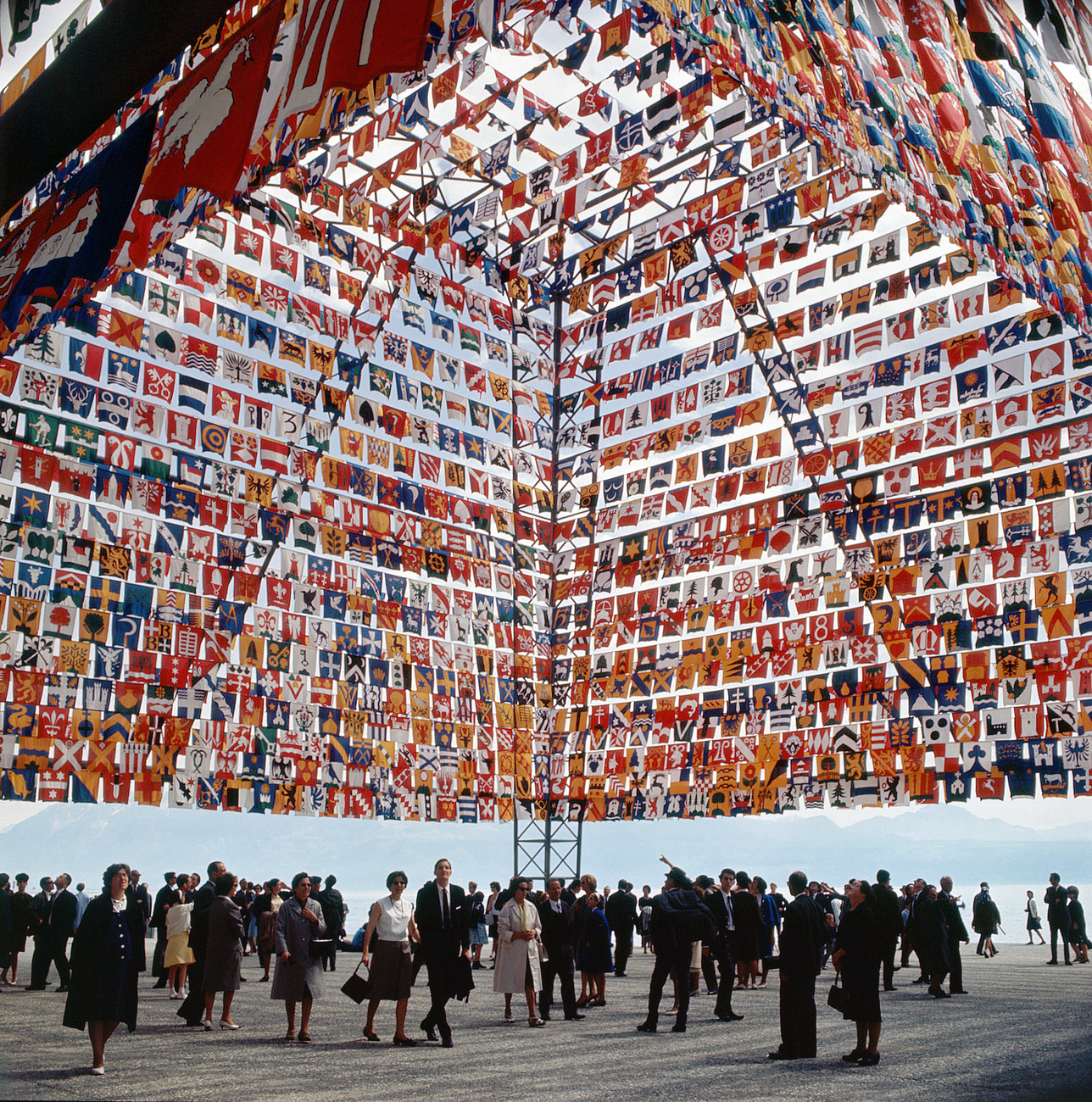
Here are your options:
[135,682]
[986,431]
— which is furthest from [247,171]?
[986,431]

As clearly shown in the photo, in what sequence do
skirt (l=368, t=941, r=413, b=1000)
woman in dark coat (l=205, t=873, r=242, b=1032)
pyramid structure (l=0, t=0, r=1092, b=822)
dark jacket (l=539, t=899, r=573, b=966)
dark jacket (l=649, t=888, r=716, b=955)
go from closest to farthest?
skirt (l=368, t=941, r=413, b=1000)
woman in dark coat (l=205, t=873, r=242, b=1032)
dark jacket (l=649, t=888, r=716, b=955)
dark jacket (l=539, t=899, r=573, b=966)
pyramid structure (l=0, t=0, r=1092, b=822)

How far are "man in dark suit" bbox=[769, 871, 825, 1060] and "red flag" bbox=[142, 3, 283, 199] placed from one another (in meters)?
7.37

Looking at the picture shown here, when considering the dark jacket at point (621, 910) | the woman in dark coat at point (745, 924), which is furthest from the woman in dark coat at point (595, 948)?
the dark jacket at point (621, 910)

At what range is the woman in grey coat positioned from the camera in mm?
10039

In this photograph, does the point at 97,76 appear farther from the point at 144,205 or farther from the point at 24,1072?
the point at 24,1072

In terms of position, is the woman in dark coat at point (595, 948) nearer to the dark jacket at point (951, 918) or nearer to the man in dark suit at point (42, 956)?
the dark jacket at point (951, 918)

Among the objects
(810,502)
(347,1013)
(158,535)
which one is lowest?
(347,1013)

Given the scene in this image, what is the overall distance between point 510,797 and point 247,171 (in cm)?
1948

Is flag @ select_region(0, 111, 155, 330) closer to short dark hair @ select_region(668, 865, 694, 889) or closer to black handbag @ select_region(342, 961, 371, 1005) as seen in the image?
black handbag @ select_region(342, 961, 371, 1005)

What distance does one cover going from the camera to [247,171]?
5.34 metres

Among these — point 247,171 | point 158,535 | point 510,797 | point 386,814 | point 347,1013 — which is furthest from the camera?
point 510,797

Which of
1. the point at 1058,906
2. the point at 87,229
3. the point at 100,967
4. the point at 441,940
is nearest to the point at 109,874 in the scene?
the point at 100,967

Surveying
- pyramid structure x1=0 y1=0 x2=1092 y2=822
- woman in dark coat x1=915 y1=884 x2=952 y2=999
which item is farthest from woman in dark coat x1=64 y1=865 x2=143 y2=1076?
woman in dark coat x1=915 y1=884 x2=952 y2=999

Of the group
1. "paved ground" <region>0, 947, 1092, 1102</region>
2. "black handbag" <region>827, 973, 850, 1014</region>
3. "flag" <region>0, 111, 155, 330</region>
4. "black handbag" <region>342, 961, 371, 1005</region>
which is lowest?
"paved ground" <region>0, 947, 1092, 1102</region>
